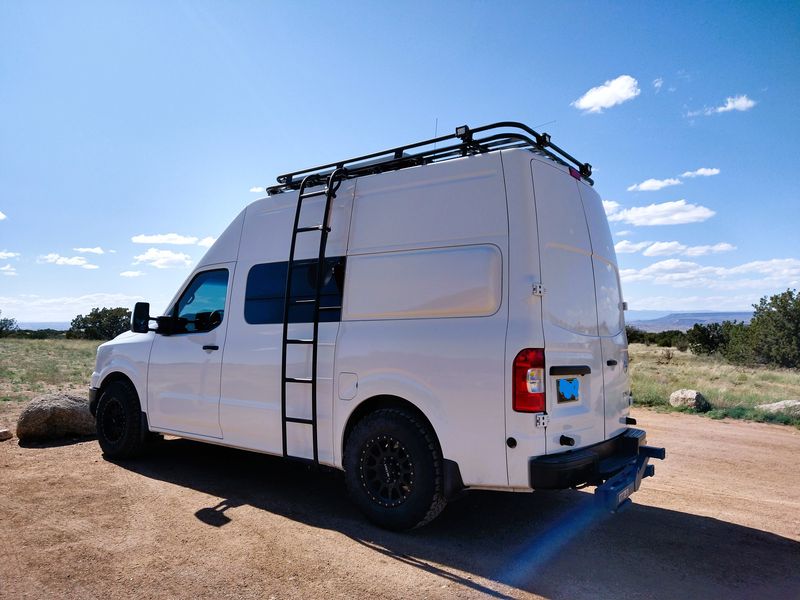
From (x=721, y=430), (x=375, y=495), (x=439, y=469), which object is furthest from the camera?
(x=721, y=430)

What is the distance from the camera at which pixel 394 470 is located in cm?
461

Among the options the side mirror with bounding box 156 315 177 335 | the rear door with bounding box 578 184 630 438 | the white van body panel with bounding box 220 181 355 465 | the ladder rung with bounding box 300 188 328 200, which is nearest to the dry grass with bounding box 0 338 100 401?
the side mirror with bounding box 156 315 177 335

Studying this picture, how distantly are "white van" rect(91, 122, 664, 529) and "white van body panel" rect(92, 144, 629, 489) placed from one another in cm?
1

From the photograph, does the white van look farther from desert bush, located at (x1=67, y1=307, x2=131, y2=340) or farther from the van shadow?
desert bush, located at (x1=67, y1=307, x2=131, y2=340)

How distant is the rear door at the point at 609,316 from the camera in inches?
192

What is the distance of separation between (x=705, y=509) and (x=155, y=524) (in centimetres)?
488

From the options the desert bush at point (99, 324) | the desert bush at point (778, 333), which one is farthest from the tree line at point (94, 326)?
the desert bush at point (778, 333)

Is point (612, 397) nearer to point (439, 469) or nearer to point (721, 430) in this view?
point (439, 469)

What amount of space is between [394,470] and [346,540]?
2.07ft

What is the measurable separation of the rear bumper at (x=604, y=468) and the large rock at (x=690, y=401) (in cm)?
915

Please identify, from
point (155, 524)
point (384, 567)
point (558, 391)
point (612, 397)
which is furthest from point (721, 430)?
point (155, 524)

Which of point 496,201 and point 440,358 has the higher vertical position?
point 496,201

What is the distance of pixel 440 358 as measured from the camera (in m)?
4.36

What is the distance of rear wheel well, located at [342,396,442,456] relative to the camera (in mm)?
4518
